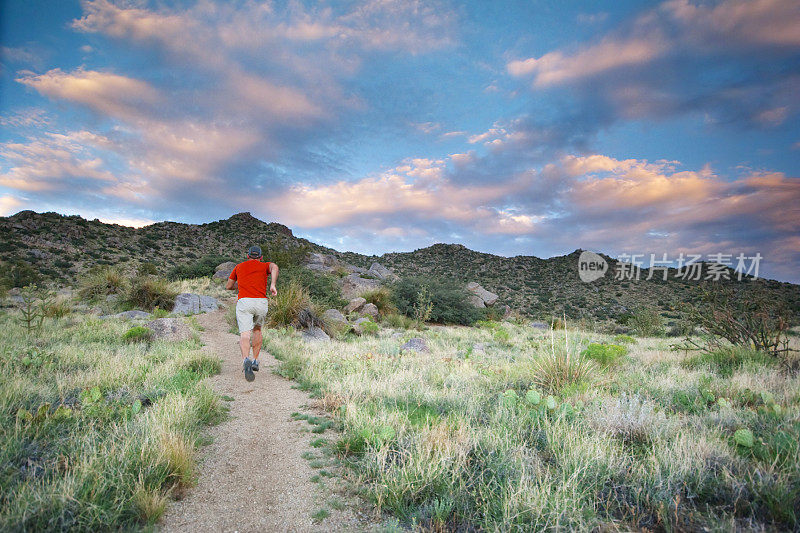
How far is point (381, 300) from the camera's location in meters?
18.2

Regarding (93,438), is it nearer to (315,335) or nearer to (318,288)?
(315,335)

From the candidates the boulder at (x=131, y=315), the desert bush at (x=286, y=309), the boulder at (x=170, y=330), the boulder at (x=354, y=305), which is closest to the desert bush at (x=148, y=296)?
the boulder at (x=131, y=315)

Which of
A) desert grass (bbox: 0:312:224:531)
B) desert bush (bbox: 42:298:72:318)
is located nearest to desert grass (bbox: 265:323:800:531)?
desert grass (bbox: 0:312:224:531)

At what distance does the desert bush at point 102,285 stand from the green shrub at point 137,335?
30.1 feet

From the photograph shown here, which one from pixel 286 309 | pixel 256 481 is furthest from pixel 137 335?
pixel 256 481

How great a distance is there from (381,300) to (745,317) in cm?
1383

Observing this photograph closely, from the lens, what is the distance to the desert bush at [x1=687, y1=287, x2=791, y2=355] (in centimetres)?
643

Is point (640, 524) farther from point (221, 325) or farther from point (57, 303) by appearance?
point (57, 303)

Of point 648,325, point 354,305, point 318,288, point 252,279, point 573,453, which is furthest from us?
point 648,325

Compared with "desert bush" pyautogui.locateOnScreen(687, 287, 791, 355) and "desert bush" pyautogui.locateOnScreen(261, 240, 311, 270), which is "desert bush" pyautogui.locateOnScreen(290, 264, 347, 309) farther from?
"desert bush" pyautogui.locateOnScreen(687, 287, 791, 355)

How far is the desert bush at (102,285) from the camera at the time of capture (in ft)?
48.8

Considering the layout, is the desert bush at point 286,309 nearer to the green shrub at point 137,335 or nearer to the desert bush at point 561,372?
the green shrub at point 137,335

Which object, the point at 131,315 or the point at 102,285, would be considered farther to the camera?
the point at 102,285

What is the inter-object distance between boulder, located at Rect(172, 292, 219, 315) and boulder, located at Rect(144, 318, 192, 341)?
15.3 feet
